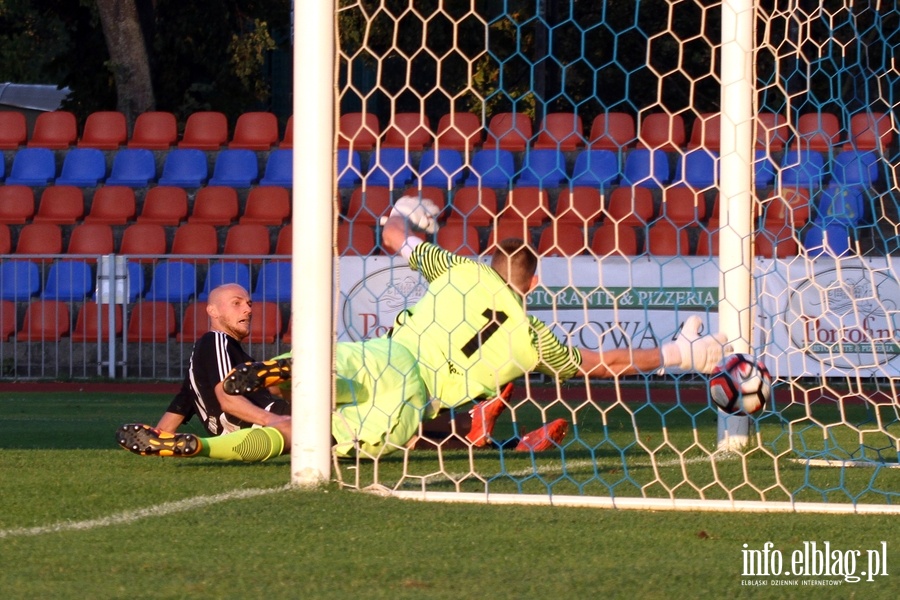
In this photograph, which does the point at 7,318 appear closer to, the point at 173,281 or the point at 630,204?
the point at 173,281

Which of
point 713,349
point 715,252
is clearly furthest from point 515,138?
point 713,349

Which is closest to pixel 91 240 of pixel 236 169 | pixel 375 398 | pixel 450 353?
pixel 236 169

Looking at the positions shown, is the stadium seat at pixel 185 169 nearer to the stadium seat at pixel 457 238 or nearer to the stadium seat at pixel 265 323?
the stadium seat at pixel 265 323

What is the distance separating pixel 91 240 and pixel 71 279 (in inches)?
43.3

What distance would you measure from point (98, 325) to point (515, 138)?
479 centimetres

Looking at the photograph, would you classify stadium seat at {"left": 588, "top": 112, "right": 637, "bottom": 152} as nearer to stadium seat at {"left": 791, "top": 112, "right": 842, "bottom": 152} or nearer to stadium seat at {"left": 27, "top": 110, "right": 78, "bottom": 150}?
stadium seat at {"left": 791, "top": 112, "right": 842, "bottom": 152}

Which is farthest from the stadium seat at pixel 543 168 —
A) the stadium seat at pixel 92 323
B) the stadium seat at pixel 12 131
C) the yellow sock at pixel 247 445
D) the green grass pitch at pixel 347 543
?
the green grass pitch at pixel 347 543

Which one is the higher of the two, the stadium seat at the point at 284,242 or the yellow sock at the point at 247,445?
the stadium seat at the point at 284,242

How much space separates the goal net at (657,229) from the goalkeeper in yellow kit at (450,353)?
17 centimetres

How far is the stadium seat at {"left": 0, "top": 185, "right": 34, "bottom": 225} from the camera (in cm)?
1512

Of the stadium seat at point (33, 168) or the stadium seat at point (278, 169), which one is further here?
the stadium seat at point (33, 168)

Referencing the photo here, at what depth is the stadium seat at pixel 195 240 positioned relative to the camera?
46.7 ft

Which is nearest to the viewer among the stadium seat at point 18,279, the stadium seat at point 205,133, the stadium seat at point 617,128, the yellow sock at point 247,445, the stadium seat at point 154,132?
the yellow sock at point 247,445

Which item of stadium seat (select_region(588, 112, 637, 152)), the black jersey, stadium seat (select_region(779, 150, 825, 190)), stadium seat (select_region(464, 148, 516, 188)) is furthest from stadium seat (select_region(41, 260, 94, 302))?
the black jersey
